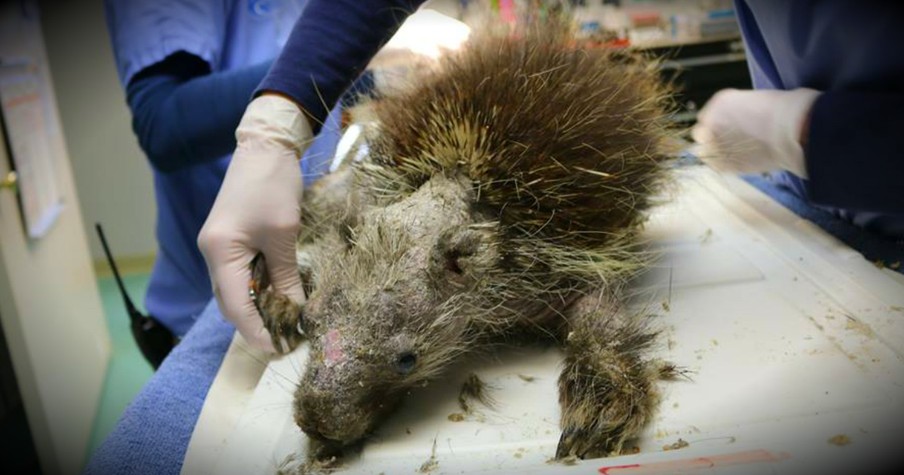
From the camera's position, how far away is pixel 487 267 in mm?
731

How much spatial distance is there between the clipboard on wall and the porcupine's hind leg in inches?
26.4

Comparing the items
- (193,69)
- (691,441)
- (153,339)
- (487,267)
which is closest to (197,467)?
(487,267)

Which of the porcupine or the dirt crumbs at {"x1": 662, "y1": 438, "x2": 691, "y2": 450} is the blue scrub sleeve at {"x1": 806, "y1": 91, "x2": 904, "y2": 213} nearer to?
the porcupine

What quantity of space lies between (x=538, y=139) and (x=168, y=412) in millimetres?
586

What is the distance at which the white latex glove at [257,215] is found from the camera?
2.69 ft

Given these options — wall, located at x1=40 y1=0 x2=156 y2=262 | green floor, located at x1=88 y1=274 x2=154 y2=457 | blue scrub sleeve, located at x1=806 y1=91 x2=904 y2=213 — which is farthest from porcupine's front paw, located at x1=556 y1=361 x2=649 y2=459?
green floor, located at x1=88 y1=274 x2=154 y2=457

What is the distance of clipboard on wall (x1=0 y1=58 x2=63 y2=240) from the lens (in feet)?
2.26

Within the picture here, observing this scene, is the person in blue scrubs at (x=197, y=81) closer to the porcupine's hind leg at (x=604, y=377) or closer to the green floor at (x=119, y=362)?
the green floor at (x=119, y=362)

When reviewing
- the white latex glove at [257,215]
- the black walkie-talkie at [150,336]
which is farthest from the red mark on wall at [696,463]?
the black walkie-talkie at [150,336]

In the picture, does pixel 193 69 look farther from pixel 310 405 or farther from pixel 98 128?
pixel 310 405

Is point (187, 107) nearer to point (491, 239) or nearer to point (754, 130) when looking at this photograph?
point (491, 239)

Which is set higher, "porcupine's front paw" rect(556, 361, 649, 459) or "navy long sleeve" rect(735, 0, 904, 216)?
"navy long sleeve" rect(735, 0, 904, 216)

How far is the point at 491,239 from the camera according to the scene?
74cm

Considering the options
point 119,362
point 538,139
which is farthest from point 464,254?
point 119,362
